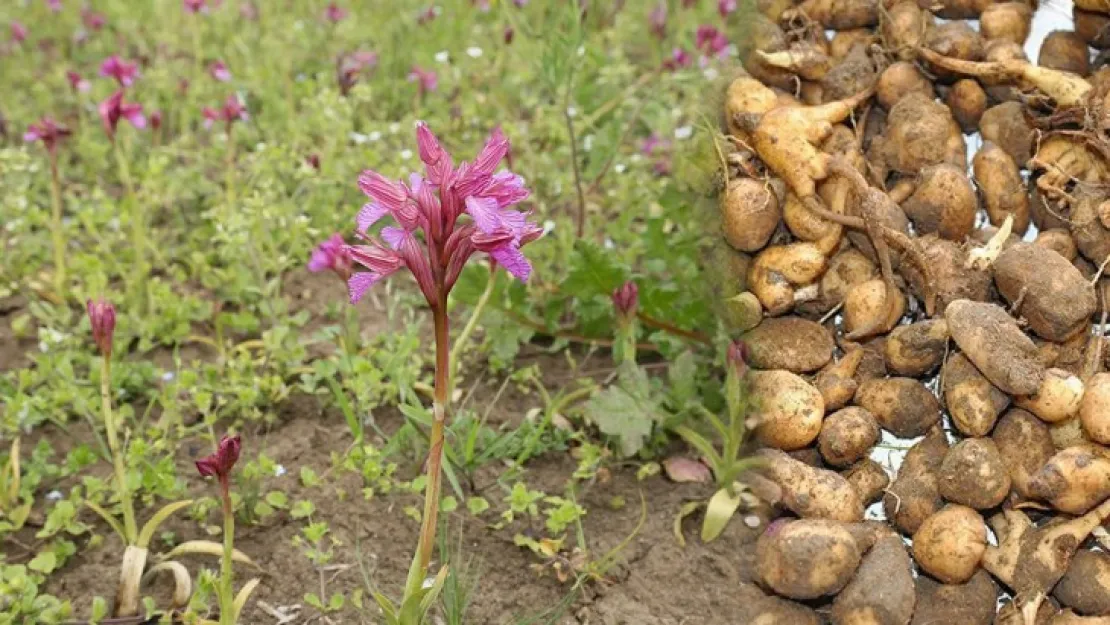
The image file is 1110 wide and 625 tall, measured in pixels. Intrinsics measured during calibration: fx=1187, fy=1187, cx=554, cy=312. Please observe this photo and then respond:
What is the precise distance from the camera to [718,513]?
1.98 m

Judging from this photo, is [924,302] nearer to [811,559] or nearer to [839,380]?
[839,380]

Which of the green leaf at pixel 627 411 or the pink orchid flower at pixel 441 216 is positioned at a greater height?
the pink orchid flower at pixel 441 216

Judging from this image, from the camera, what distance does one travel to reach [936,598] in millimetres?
1846

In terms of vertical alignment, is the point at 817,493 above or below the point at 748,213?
below

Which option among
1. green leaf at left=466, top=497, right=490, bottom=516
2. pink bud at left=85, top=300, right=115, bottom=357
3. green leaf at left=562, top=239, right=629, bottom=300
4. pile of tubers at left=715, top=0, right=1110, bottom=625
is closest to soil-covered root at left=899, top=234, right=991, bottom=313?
pile of tubers at left=715, top=0, right=1110, bottom=625

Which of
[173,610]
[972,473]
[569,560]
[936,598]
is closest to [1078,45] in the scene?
[972,473]

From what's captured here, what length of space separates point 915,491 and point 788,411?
240 millimetres

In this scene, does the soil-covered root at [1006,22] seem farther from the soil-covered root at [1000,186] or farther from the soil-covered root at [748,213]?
the soil-covered root at [748,213]

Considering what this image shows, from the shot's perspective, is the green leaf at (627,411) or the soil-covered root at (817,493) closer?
the soil-covered root at (817,493)

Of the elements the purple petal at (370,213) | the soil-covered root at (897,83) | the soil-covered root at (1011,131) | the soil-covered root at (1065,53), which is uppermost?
the purple petal at (370,213)

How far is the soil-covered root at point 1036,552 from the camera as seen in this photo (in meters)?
1.78

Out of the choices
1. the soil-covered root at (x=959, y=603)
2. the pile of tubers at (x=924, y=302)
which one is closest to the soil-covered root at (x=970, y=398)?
the pile of tubers at (x=924, y=302)

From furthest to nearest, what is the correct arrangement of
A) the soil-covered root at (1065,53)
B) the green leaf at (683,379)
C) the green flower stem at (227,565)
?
1. the soil-covered root at (1065,53)
2. the green leaf at (683,379)
3. the green flower stem at (227,565)

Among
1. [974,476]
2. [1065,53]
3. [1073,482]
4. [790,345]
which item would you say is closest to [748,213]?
[790,345]
